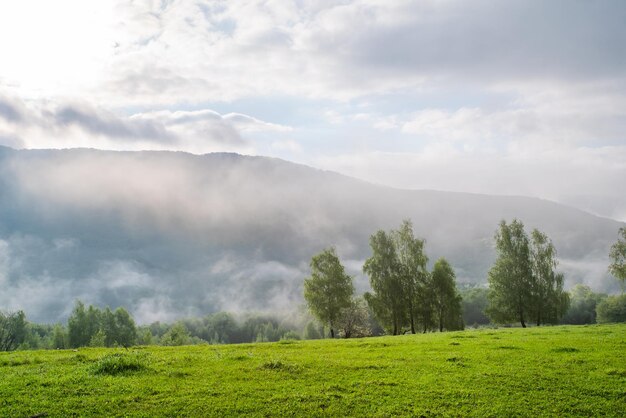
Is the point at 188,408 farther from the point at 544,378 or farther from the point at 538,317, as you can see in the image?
the point at 538,317

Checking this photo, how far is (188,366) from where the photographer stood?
24.2m

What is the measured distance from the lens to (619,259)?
244 feet

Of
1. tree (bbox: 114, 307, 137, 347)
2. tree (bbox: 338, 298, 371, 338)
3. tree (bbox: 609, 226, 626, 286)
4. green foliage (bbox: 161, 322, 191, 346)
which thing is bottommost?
green foliage (bbox: 161, 322, 191, 346)

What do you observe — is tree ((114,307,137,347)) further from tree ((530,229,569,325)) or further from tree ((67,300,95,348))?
tree ((530,229,569,325))

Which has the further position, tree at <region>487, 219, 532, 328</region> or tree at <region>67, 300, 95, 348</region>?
tree at <region>67, 300, 95, 348</region>

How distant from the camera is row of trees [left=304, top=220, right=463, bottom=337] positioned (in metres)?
82.3

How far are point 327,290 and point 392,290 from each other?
505 inches

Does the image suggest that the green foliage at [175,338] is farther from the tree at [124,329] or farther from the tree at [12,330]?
the tree at [12,330]

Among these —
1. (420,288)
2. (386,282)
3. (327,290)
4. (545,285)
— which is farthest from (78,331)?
(545,285)

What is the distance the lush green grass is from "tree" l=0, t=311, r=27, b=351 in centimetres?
13461

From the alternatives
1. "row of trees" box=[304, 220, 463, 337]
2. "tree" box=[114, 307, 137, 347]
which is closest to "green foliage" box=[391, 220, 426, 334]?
"row of trees" box=[304, 220, 463, 337]

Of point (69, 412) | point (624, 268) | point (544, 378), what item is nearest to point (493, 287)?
point (624, 268)

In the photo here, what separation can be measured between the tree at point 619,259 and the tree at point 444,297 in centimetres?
2665

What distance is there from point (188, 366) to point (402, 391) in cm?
1192
